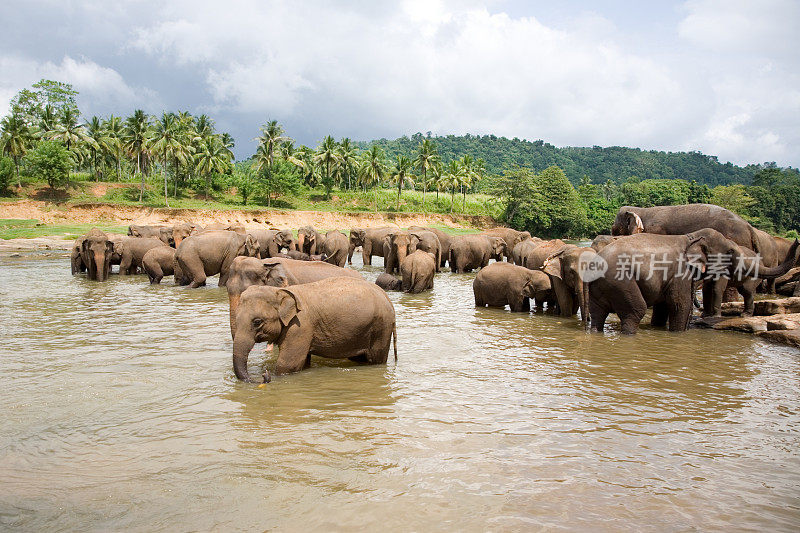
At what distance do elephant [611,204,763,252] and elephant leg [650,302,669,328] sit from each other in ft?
8.79

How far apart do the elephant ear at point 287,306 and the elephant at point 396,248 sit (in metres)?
12.2

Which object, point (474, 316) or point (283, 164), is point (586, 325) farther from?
point (283, 164)

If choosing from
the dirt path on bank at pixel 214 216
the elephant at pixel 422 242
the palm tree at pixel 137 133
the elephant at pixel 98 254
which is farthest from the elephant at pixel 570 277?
the palm tree at pixel 137 133

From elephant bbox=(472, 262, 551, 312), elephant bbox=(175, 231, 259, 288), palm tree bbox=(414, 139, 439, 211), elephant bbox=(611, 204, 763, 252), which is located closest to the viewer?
elephant bbox=(611, 204, 763, 252)

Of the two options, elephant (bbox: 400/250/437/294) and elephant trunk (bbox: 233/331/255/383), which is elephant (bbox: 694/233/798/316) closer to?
elephant (bbox: 400/250/437/294)

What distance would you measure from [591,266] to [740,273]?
342 cm

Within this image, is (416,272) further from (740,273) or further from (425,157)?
(425,157)

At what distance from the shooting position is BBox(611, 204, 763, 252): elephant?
1270cm

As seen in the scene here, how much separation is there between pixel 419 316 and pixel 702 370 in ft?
19.7

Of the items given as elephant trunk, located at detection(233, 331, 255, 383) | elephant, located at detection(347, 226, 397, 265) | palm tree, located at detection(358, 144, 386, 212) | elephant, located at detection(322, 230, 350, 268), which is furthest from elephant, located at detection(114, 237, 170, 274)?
palm tree, located at detection(358, 144, 386, 212)

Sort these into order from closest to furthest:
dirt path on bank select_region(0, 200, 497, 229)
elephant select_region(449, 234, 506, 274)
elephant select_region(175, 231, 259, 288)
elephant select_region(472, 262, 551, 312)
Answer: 1. elephant select_region(472, 262, 551, 312)
2. elephant select_region(175, 231, 259, 288)
3. elephant select_region(449, 234, 506, 274)
4. dirt path on bank select_region(0, 200, 497, 229)

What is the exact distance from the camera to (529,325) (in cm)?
1174

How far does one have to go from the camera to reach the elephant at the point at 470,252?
2492cm

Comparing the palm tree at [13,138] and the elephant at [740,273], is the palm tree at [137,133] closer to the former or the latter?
the palm tree at [13,138]
